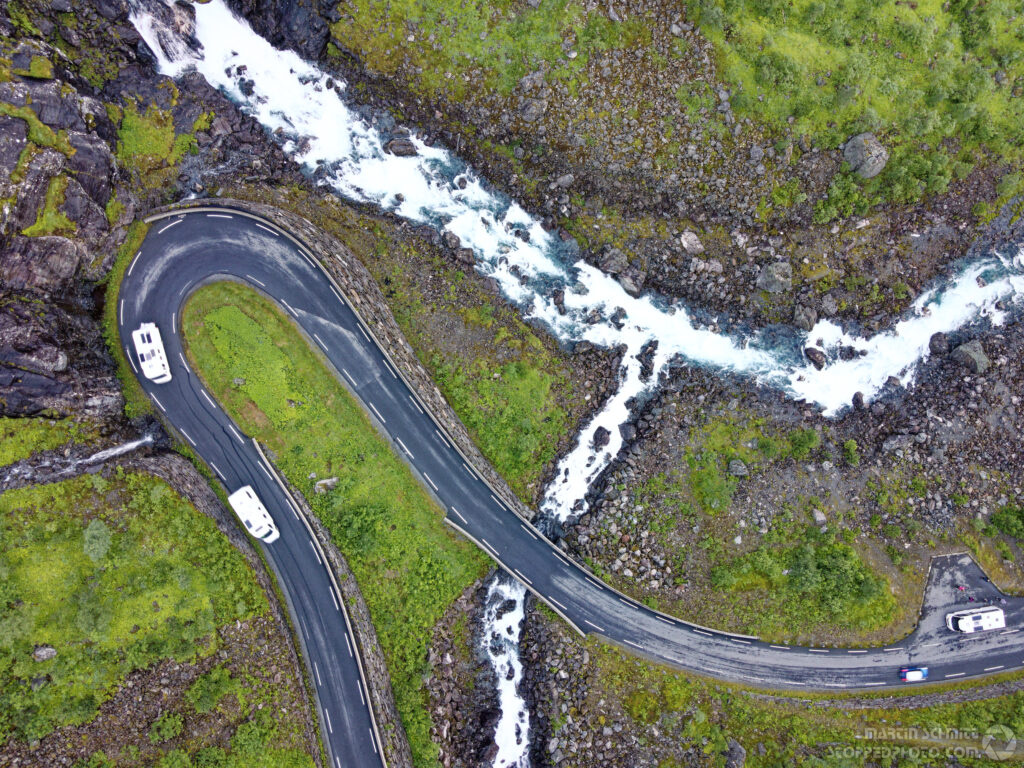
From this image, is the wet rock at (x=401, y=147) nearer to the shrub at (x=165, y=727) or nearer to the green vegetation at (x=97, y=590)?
the green vegetation at (x=97, y=590)

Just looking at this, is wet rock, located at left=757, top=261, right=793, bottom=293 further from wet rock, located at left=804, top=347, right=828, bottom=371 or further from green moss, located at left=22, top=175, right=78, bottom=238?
green moss, located at left=22, top=175, right=78, bottom=238

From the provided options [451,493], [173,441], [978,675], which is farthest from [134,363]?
[978,675]

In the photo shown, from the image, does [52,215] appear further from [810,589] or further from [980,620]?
[980,620]

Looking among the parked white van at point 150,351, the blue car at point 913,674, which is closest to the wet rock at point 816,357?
the blue car at point 913,674

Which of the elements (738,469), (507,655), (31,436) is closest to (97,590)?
(31,436)

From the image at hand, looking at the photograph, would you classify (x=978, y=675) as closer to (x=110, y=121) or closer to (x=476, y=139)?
(x=476, y=139)
